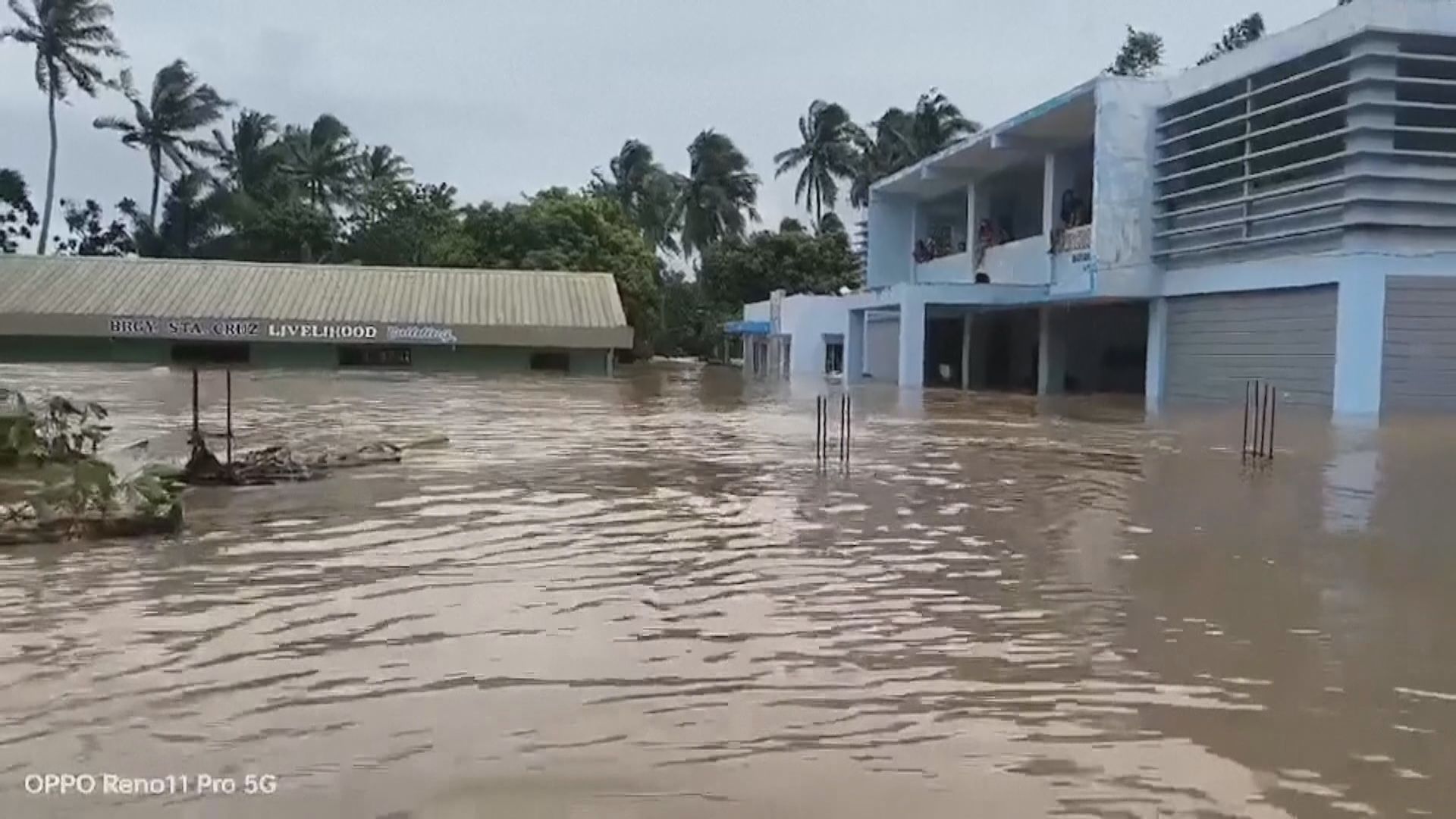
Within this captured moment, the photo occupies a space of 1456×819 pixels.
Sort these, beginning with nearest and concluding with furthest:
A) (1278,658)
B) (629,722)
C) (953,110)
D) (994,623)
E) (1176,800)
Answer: (1176,800) → (629,722) → (1278,658) → (994,623) → (953,110)

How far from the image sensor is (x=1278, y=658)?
6.41m

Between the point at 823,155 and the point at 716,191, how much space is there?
617cm

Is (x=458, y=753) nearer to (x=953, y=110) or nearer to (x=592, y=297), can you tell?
(x=592, y=297)

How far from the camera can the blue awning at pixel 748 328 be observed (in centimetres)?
5916

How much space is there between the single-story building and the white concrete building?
1076 centimetres

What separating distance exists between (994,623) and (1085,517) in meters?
4.42

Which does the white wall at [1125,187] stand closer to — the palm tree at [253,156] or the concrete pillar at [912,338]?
the concrete pillar at [912,338]

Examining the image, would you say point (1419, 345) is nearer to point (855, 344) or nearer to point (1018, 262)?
point (1018, 262)

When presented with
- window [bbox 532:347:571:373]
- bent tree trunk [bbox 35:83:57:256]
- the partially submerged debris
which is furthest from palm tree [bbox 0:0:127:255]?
the partially submerged debris

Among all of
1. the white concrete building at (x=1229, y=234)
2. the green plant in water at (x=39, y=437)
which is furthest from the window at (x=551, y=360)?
the green plant in water at (x=39, y=437)

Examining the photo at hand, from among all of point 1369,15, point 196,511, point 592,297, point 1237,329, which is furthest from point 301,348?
point 196,511

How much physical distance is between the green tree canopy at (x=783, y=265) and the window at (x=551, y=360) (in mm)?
21122

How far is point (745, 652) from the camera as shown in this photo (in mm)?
6434

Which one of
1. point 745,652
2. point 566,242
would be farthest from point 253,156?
point 745,652
